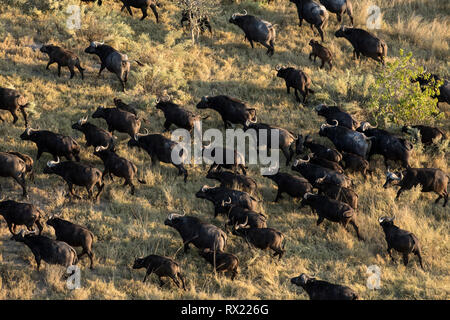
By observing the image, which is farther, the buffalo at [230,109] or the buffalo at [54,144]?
the buffalo at [230,109]

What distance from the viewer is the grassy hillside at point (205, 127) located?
13102mm

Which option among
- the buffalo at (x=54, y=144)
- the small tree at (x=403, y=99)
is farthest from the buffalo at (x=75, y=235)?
the small tree at (x=403, y=99)

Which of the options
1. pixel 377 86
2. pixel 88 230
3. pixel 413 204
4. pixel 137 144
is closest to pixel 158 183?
pixel 137 144

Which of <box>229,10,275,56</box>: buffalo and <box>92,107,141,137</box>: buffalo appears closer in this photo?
<box>92,107,141,137</box>: buffalo

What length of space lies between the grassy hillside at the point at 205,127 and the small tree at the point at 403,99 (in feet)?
2.17

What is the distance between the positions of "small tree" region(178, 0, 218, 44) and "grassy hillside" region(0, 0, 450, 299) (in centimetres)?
46

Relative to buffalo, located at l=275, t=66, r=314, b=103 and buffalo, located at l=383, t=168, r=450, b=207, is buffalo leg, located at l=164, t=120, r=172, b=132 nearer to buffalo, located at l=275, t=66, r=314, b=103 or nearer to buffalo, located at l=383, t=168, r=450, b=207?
buffalo, located at l=275, t=66, r=314, b=103

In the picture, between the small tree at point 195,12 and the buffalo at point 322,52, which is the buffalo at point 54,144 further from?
the buffalo at point 322,52

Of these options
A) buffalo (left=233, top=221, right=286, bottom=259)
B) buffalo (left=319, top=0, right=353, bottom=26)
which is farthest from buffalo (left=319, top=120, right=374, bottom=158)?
buffalo (left=319, top=0, right=353, bottom=26)

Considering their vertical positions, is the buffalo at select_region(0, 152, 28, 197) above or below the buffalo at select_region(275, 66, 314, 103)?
below

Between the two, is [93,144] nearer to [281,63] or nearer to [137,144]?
[137,144]

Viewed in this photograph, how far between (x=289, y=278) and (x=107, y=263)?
3.77 m

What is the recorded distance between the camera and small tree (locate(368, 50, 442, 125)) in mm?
18812

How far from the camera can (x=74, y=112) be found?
1777cm
